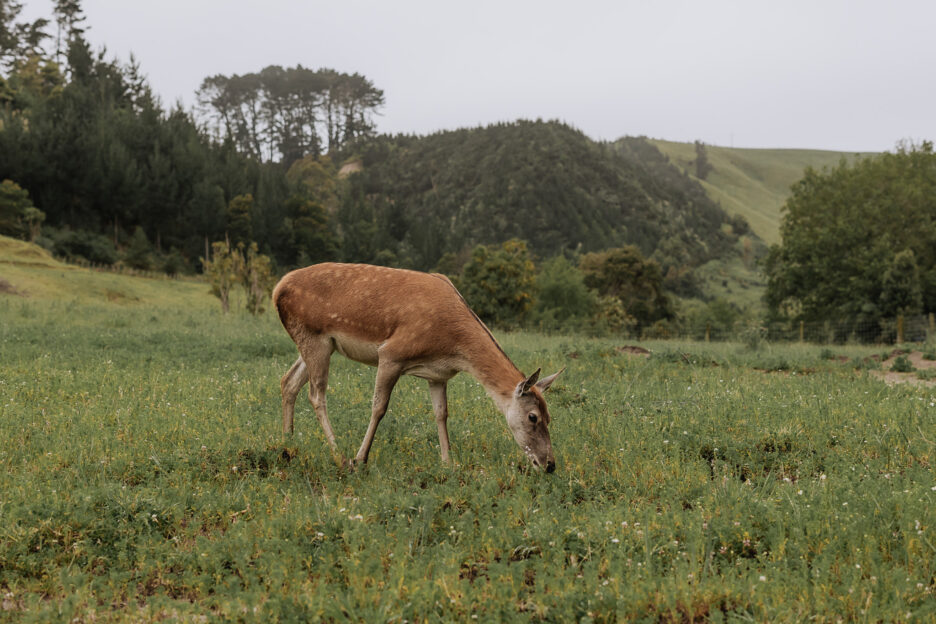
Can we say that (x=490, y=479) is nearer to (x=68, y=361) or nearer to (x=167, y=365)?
(x=167, y=365)

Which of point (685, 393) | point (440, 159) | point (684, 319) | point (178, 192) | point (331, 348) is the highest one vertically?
point (440, 159)

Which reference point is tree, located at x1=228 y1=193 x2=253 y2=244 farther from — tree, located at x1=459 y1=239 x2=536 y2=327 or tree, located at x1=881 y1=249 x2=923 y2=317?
tree, located at x1=881 y1=249 x2=923 y2=317

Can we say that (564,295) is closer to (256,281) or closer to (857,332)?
(857,332)

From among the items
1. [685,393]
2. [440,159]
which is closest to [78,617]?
[685,393]

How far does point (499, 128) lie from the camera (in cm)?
13300

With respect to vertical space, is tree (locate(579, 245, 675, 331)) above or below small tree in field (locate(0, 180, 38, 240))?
below

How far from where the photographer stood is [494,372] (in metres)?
6.70

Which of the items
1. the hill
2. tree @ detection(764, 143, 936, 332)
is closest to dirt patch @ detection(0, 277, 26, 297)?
the hill

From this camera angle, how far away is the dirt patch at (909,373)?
1271cm

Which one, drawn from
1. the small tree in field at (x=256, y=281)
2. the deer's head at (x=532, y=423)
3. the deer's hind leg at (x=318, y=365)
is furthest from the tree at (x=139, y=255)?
the deer's head at (x=532, y=423)

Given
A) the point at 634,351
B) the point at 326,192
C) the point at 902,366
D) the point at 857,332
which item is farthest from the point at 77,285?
the point at 326,192

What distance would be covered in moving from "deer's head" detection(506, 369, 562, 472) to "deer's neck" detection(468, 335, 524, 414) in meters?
0.20

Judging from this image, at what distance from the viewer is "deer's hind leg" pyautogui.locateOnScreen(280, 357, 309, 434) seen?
25.5 ft

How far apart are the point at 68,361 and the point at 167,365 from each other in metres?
1.78
